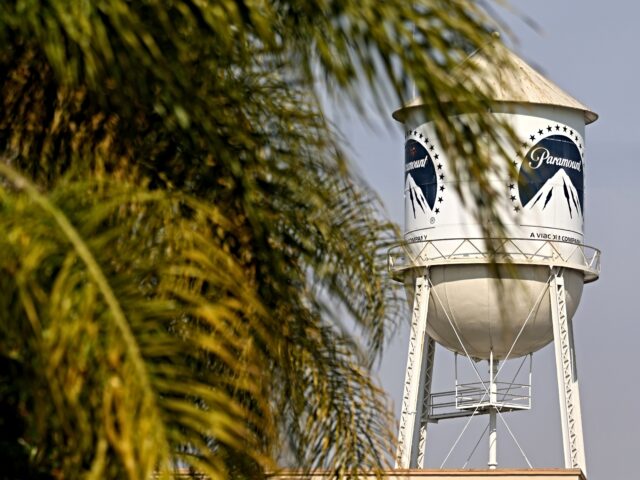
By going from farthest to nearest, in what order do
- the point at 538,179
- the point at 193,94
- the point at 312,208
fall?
the point at 538,179 < the point at 312,208 < the point at 193,94

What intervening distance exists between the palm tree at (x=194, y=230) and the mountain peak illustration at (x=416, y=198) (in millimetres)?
21261

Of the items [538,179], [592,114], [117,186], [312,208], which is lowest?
[117,186]

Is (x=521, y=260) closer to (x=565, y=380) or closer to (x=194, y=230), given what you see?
(x=565, y=380)

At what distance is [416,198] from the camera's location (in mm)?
29766

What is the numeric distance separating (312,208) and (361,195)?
0.63 m

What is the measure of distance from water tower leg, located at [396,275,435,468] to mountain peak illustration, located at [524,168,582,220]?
9.47 feet

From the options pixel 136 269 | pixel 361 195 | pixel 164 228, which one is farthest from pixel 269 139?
pixel 136 269

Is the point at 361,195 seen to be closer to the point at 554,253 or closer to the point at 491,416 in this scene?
the point at 554,253

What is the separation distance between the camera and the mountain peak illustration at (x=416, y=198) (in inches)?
1166

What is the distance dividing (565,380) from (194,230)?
2514 cm

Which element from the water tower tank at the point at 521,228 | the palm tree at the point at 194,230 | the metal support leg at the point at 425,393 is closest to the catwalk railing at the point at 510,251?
the water tower tank at the point at 521,228

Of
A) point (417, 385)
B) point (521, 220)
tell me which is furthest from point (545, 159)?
point (417, 385)

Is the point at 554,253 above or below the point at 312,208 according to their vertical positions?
above

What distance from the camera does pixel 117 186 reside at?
541 centimetres
